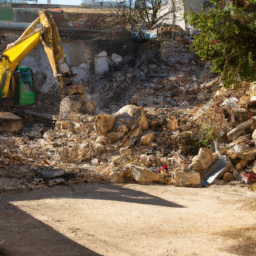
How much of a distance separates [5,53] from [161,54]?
8912mm

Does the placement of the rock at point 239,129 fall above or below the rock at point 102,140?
above

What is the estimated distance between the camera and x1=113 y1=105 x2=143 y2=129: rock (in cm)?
947

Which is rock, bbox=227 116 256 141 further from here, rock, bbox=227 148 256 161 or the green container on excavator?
the green container on excavator

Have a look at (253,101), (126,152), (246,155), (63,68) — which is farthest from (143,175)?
(63,68)

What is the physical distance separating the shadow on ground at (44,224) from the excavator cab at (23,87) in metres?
6.90

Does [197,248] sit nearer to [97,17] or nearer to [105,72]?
[105,72]

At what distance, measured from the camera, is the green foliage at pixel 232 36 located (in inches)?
236

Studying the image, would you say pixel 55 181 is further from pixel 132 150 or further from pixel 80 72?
pixel 80 72

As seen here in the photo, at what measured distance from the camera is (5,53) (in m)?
11.1

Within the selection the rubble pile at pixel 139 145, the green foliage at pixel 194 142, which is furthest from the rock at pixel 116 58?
the green foliage at pixel 194 142

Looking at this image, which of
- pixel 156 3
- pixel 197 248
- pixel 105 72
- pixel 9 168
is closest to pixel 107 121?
pixel 9 168

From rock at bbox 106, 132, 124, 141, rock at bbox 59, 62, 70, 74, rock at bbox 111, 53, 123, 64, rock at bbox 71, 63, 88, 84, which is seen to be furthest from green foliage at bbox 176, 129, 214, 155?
rock at bbox 111, 53, 123, 64

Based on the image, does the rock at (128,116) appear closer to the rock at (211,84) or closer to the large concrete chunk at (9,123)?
the large concrete chunk at (9,123)

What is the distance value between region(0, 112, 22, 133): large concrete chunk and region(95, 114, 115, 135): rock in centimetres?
289
